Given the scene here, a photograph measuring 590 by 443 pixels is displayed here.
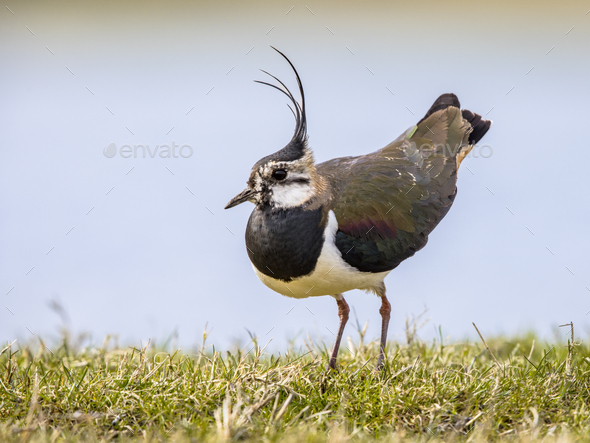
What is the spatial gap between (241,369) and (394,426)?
97 cm

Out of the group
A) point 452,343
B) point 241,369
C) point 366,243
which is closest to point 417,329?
point 452,343

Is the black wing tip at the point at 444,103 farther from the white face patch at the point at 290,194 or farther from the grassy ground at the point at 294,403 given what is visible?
the grassy ground at the point at 294,403

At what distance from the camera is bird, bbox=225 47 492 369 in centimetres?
421

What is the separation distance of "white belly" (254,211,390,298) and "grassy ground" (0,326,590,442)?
1.74 ft

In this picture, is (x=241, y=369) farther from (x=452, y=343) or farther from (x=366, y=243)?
(x=452, y=343)

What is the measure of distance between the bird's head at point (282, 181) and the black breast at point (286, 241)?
0.27ft

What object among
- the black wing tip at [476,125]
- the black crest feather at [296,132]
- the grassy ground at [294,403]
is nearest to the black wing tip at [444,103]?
the black wing tip at [476,125]

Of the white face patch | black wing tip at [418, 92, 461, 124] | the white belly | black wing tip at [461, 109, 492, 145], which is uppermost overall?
black wing tip at [418, 92, 461, 124]

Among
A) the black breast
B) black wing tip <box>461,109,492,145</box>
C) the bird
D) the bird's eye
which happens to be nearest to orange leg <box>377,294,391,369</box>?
the bird

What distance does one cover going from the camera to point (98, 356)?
4688 millimetres

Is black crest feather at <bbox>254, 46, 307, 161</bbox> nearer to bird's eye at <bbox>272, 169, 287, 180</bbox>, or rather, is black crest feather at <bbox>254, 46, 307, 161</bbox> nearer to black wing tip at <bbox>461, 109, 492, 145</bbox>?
bird's eye at <bbox>272, 169, 287, 180</bbox>

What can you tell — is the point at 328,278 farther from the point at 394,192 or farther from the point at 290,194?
the point at 394,192

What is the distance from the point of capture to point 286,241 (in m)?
4.20

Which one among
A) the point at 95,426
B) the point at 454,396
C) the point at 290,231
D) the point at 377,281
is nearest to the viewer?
the point at 95,426
